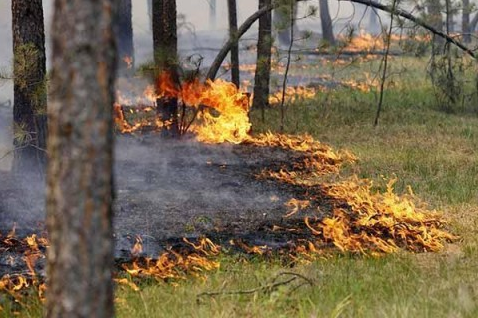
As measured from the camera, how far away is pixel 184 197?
8094 millimetres

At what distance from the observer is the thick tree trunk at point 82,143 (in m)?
2.67

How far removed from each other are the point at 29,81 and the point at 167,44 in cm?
391

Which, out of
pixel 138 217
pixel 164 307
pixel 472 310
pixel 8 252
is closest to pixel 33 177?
pixel 138 217

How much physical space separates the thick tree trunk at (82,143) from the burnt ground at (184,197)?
335 centimetres

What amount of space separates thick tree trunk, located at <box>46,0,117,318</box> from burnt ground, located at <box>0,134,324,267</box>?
3.35 m

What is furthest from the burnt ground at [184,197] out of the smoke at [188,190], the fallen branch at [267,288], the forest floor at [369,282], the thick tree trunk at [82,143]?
the thick tree trunk at [82,143]

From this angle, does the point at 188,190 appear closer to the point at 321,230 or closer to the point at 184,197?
the point at 184,197

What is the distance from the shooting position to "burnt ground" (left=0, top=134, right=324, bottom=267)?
677 centimetres

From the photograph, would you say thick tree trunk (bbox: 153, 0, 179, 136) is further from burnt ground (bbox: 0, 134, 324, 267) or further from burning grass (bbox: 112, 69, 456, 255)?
burnt ground (bbox: 0, 134, 324, 267)

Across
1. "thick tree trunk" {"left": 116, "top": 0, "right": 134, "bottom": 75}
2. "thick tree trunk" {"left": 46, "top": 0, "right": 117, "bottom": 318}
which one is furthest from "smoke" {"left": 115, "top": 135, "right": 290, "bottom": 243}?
"thick tree trunk" {"left": 116, "top": 0, "right": 134, "bottom": 75}

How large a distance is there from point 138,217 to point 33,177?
2.20 meters

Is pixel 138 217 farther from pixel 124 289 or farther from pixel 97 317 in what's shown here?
pixel 97 317

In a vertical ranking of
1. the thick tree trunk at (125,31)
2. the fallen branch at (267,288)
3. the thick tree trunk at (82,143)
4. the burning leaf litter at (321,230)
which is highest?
the thick tree trunk at (125,31)

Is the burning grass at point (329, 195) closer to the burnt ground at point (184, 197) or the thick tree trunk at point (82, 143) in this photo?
the burnt ground at point (184, 197)
